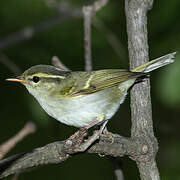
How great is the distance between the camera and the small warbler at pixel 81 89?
147 inches

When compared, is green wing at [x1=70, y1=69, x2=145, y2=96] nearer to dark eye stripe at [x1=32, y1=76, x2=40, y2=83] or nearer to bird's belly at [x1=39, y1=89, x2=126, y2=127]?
bird's belly at [x1=39, y1=89, x2=126, y2=127]

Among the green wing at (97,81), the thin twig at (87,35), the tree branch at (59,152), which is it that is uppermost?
the thin twig at (87,35)

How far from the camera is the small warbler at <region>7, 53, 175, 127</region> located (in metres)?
3.75

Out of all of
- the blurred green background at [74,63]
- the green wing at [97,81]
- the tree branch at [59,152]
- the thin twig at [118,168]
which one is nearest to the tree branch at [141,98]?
the tree branch at [59,152]

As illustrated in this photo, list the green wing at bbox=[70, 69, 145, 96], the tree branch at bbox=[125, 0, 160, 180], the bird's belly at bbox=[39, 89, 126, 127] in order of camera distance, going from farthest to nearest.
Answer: the green wing at bbox=[70, 69, 145, 96], the bird's belly at bbox=[39, 89, 126, 127], the tree branch at bbox=[125, 0, 160, 180]

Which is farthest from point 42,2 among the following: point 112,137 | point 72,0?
point 112,137

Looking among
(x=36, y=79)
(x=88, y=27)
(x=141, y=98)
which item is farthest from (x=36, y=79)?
(x=141, y=98)

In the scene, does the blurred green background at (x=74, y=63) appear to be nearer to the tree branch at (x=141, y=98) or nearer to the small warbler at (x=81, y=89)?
the small warbler at (x=81, y=89)

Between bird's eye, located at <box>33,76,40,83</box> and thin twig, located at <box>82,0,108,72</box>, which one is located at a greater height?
thin twig, located at <box>82,0,108,72</box>

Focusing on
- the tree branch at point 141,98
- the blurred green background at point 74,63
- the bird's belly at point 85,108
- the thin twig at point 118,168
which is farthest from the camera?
the blurred green background at point 74,63

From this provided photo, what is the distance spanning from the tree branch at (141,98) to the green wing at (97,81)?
23.0 inches

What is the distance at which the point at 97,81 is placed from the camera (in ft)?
13.5

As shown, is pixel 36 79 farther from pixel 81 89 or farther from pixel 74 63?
pixel 74 63

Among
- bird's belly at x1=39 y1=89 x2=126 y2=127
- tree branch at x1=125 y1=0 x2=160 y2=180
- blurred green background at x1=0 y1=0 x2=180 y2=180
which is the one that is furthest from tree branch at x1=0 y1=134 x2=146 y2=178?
blurred green background at x1=0 y1=0 x2=180 y2=180
